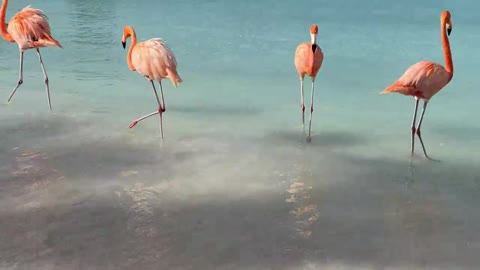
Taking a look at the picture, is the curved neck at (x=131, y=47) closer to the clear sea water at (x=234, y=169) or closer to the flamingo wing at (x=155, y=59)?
the flamingo wing at (x=155, y=59)

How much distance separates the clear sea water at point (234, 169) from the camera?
2875 mm

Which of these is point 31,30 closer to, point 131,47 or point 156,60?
point 131,47

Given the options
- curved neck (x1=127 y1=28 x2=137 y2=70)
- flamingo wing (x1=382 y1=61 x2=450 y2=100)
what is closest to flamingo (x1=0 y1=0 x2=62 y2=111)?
curved neck (x1=127 y1=28 x2=137 y2=70)

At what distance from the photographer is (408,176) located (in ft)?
12.9

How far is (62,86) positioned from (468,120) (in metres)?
3.77

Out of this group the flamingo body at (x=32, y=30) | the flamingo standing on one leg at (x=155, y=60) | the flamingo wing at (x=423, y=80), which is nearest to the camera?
the flamingo wing at (x=423, y=80)

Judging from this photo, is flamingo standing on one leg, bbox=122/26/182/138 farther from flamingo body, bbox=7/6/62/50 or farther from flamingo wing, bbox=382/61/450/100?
flamingo wing, bbox=382/61/450/100

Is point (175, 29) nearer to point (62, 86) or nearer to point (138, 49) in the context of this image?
point (62, 86)

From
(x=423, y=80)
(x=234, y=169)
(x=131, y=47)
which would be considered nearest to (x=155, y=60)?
(x=131, y=47)

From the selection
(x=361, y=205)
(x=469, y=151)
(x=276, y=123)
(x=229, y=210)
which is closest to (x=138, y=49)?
(x=276, y=123)

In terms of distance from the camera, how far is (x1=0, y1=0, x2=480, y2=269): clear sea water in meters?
2.88

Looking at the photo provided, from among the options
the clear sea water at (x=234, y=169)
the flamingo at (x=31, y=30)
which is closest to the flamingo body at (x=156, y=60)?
the clear sea water at (x=234, y=169)

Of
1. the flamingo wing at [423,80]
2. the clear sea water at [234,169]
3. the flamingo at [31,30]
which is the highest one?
the flamingo at [31,30]

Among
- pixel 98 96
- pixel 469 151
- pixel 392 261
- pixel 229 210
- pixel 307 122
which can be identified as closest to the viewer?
pixel 392 261
